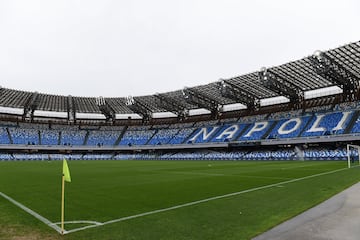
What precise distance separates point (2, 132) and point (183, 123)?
156 feet

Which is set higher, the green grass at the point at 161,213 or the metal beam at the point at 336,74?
the metal beam at the point at 336,74

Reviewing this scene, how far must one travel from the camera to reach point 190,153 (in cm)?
7350

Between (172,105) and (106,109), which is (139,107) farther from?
(172,105)

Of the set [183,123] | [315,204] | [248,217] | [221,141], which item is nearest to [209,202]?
[248,217]

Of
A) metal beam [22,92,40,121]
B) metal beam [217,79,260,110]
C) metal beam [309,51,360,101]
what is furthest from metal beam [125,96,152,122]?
metal beam [309,51,360,101]

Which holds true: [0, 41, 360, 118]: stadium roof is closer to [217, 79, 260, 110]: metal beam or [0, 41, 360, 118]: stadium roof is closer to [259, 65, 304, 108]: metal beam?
[217, 79, 260, 110]: metal beam

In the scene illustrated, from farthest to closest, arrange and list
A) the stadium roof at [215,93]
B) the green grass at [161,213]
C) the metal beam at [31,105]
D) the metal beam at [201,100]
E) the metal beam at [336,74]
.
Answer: the metal beam at [31,105]
the metal beam at [201,100]
the stadium roof at [215,93]
the metal beam at [336,74]
the green grass at [161,213]

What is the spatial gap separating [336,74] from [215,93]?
26.1 m

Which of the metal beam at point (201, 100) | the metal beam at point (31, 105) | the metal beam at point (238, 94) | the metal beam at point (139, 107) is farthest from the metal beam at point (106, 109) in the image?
the metal beam at point (238, 94)

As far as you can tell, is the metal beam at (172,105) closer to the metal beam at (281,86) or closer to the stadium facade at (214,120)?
the stadium facade at (214,120)

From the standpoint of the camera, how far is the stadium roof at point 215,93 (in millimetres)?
47844

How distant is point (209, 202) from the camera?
470 inches

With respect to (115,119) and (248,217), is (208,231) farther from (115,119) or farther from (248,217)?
(115,119)

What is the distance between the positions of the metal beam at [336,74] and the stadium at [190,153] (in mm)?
214
